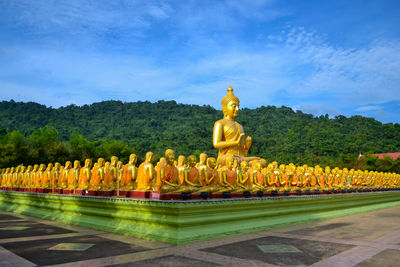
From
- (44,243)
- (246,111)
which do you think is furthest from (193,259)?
(246,111)

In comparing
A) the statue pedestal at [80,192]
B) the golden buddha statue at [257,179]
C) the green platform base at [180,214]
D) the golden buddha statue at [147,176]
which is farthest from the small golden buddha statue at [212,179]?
the statue pedestal at [80,192]

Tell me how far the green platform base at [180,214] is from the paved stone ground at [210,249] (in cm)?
31

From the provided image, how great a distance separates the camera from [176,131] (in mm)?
80438

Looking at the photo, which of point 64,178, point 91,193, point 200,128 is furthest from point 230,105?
point 200,128

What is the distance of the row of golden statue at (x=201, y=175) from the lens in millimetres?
7738

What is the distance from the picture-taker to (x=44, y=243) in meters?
6.46

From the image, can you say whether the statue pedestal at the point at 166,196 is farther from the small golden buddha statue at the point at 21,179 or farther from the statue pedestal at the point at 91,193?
the small golden buddha statue at the point at 21,179

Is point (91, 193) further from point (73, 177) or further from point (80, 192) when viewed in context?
point (73, 177)

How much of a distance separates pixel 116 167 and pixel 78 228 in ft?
6.46

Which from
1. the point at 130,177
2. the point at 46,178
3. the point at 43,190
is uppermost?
the point at 130,177

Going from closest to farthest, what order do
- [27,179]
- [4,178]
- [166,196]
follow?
[166,196], [27,179], [4,178]

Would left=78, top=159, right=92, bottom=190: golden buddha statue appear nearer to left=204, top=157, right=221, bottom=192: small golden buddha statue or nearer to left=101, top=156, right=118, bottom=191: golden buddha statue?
left=101, top=156, right=118, bottom=191: golden buddha statue

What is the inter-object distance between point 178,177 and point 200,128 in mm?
63121

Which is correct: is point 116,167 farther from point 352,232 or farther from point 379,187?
point 379,187
